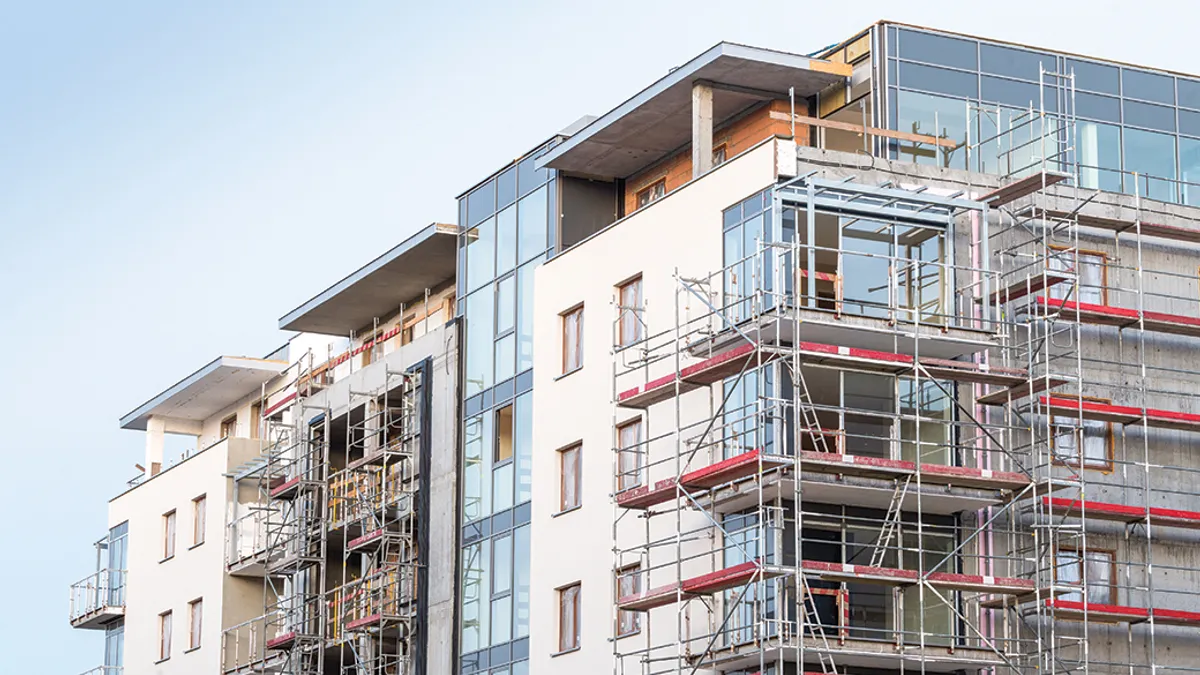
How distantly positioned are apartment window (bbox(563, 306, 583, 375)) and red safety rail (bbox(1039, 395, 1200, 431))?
31.9 feet

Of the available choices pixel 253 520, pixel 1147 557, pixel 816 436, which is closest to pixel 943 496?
pixel 816 436

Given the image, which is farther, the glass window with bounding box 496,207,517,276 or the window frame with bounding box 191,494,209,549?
the window frame with bounding box 191,494,209,549

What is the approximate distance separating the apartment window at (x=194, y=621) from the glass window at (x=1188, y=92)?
29134mm

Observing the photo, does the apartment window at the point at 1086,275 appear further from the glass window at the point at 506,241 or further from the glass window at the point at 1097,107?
the glass window at the point at 506,241

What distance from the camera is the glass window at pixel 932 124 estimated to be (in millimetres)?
38438

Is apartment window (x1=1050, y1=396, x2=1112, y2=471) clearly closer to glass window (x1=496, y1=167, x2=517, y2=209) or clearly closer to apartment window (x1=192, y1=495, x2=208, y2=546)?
glass window (x1=496, y1=167, x2=517, y2=209)

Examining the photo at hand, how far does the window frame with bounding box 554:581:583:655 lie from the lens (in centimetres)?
4000

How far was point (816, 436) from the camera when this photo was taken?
34.8 metres

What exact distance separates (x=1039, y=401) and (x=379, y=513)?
17.7 meters

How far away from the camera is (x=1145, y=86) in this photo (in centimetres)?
4169

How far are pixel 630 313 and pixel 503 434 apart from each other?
19.1 feet

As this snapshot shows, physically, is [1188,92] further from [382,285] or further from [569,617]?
[382,285]

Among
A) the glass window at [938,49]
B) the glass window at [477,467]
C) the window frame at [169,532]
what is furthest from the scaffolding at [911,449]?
the window frame at [169,532]

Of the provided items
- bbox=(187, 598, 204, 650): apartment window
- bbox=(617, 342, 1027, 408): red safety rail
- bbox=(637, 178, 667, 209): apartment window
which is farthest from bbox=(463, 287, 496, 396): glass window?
bbox=(187, 598, 204, 650): apartment window
